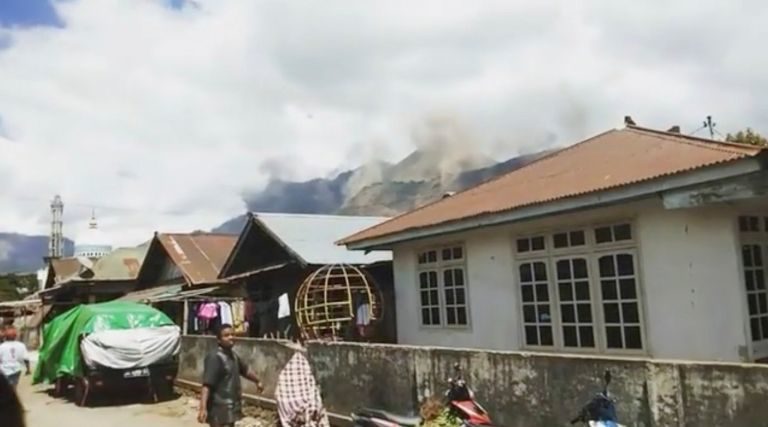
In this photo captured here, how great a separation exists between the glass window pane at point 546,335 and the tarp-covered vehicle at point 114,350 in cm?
973

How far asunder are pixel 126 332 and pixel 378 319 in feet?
20.0

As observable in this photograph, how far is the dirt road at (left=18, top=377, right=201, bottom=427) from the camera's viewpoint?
14.0 meters

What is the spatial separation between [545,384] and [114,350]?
11968mm

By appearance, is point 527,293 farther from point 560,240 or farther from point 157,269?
point 157,269

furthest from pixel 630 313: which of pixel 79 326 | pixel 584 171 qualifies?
pixel 79 326

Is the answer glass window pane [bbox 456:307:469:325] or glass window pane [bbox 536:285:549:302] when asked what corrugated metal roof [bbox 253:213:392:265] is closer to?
glass window pane [bbox 456:307:469:325]

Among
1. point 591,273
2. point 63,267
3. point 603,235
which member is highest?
point 63,267

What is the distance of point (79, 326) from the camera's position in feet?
57.7

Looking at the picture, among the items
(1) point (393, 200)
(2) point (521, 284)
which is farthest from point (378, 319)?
(1) point (393, 200)

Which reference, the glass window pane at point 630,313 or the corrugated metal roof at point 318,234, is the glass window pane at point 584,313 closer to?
the glass window pane at point 630,313

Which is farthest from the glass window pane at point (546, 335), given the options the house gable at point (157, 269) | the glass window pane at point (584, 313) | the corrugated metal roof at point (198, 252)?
the house gable at point (157, 269)

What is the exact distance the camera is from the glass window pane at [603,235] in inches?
417

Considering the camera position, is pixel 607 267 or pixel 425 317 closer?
pixel 607 267

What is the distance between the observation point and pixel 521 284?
12.0 meters
